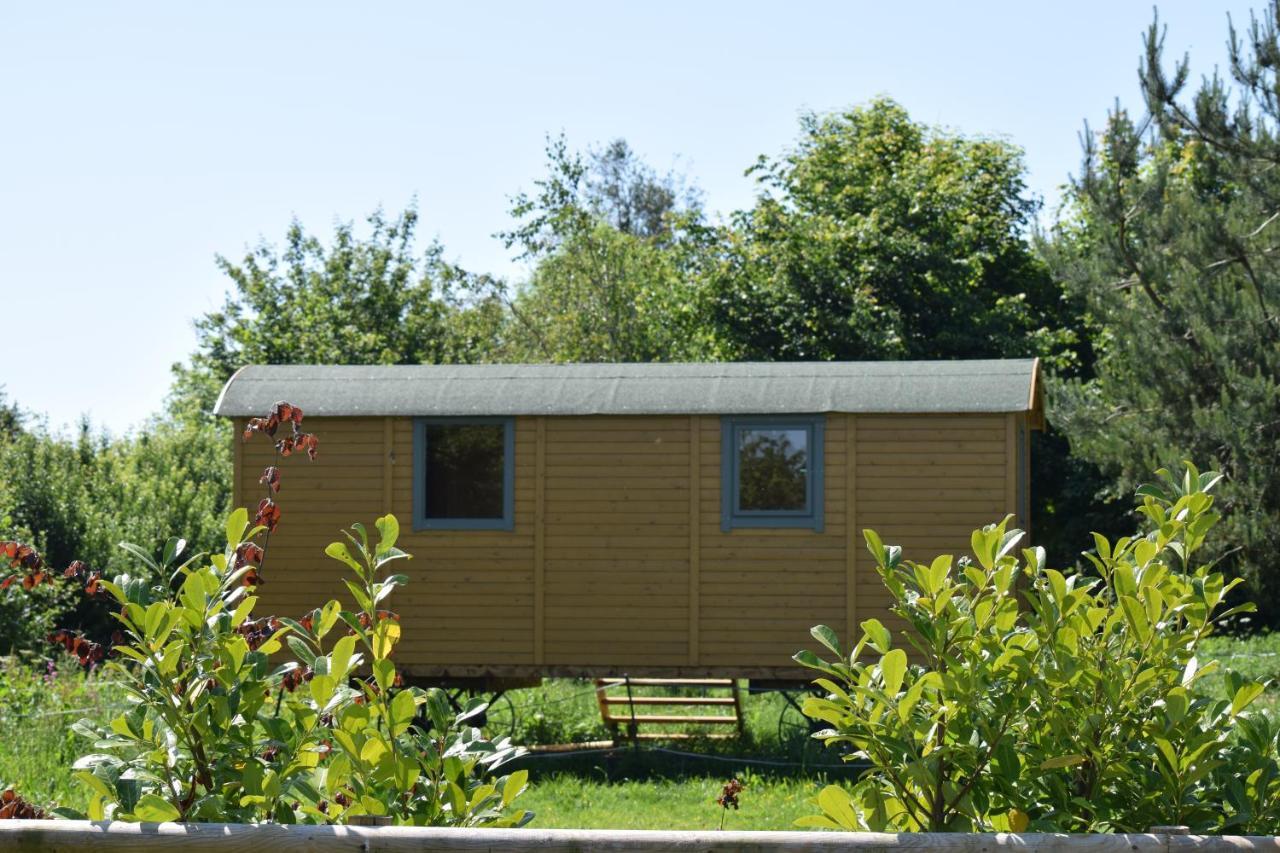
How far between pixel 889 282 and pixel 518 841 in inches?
757

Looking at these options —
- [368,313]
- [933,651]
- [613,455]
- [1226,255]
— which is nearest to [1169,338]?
[1226,255]

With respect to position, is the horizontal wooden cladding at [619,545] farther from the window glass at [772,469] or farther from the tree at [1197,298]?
the tree at [1197,298]

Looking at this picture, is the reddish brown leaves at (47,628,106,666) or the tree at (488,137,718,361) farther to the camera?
the tree at (488,137,718,361)

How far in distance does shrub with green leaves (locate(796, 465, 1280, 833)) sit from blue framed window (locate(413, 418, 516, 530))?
799cm

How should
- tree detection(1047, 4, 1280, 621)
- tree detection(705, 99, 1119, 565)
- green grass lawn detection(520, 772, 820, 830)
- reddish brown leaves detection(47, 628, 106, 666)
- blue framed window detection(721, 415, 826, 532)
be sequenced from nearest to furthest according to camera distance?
reddish brown leaves detection(47, 628, 106, 666)
green grass lawn detection(520, 772, 820, 830)
blue framed window detection(721, 415, 826, 532)
tree detection(1047, 4, 1280, 621)
tree detection(705, 99, 1119, 565)

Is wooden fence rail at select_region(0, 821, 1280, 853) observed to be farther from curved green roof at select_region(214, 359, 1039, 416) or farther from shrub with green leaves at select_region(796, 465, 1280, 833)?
curved green roof at select_region(214, 359, 1039, 416)

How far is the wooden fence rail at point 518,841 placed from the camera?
2.69 metres

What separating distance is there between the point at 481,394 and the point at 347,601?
184cm

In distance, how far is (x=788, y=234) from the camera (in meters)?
21.7

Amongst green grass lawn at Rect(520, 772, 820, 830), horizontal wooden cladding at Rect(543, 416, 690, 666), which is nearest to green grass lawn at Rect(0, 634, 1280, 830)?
green grass lawn at Rect(520, 772, 820, 830)

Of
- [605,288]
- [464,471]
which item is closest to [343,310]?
[605,288]

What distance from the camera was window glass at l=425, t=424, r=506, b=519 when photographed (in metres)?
11.1

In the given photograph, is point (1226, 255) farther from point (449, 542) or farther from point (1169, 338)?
point (449, 542)

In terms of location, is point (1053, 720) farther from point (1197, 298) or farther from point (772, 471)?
point (1197, 298)
